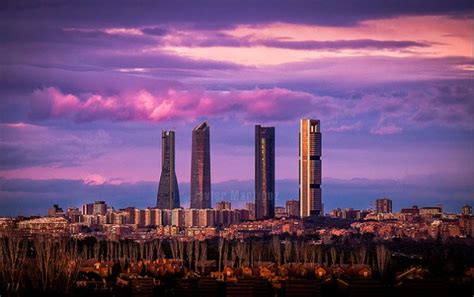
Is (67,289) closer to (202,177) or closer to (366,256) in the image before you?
(366,256)

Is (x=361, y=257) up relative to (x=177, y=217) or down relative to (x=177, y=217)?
down

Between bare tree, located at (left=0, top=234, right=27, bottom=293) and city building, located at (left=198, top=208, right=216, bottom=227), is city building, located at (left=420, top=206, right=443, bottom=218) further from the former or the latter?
bare tree, located at (left=0, top=234, right=27, bottom=293)

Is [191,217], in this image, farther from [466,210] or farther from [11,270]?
[11,270]

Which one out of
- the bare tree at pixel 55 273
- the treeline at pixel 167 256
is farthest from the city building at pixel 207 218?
the bare tree at pixel 55 273

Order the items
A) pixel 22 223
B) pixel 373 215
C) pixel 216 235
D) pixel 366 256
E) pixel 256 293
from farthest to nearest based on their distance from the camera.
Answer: pixel 373 215 < pixel 216 235 < pixel 22 223 < pixel 366 256 < pixel 256 293

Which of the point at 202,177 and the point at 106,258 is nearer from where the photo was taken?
the point at 106,258

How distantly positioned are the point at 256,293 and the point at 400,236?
60.0 metres

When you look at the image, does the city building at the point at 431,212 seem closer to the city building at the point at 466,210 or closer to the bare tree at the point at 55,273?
the city building at the point at 466,210

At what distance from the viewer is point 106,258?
6041 centimetres

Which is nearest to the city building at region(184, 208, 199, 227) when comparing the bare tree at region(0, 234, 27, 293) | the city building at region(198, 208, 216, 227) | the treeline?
the city building at region(198, 208, 216, 227)

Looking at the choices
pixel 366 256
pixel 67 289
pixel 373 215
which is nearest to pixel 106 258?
pixel 366 256

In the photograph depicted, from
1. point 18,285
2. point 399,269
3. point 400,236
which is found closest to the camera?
point 18,285

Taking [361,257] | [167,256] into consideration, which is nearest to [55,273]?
[361,257]

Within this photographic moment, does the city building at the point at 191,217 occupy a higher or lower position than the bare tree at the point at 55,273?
higher
